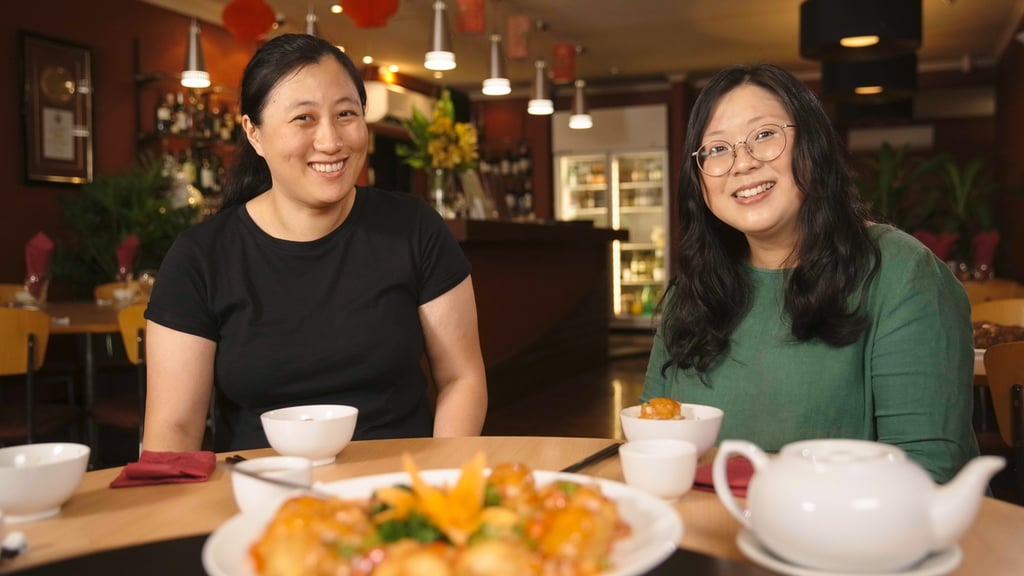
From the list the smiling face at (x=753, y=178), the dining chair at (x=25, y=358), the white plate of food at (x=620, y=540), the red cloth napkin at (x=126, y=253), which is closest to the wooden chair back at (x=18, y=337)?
the dining chair at (x=25, y=358)

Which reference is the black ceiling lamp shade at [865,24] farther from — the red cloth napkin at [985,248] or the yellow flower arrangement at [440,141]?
the yellow flower arrangement at [440,141]

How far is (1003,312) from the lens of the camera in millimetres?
3561

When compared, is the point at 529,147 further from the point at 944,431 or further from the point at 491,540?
the point at 491,540

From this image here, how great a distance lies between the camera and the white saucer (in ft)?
2.71

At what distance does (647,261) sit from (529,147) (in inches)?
75.6

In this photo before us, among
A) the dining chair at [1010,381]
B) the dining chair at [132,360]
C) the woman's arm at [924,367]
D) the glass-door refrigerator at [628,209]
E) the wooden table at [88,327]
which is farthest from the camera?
the glass-door refrigerator at [628,209]

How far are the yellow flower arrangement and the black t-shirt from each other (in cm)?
345

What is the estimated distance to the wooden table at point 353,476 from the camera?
956 millimetres

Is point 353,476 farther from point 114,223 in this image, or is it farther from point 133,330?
point 114,223

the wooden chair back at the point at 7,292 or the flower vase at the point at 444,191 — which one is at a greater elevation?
the flower vase at the point at 444,191

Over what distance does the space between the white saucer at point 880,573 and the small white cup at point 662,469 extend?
16 centimetres

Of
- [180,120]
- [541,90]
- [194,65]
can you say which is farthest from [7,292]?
Answer: [541,90]

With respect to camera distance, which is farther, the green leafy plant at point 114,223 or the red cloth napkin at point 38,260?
the green leafy plant at point 114,223

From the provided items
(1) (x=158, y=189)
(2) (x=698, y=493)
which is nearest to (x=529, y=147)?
(1) (x=158, y=189)
